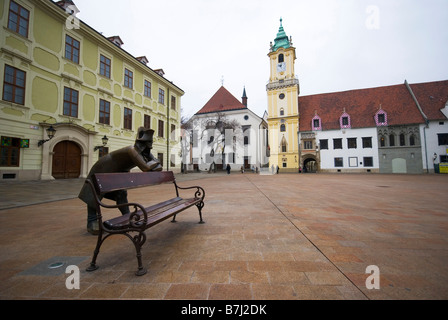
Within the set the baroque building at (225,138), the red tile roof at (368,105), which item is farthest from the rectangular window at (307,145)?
the baroque building at (225,138)

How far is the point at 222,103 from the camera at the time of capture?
4638 centimetres

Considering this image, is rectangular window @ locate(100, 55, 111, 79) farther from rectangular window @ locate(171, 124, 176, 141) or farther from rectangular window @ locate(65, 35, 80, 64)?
rectangular window @ locate(171, 124, 176, 141)

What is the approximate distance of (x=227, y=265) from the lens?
2188 mm

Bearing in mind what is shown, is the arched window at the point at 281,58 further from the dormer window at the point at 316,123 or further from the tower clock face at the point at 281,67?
the dormer window at the point at 316,123

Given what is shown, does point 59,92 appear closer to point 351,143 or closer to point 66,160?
point 66,160

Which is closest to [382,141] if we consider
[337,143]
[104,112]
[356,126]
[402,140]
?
[402,140]

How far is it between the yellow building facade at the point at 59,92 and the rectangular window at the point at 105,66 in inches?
3.3

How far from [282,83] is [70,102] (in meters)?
33.5

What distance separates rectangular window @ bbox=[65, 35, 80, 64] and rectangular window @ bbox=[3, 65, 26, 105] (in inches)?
140

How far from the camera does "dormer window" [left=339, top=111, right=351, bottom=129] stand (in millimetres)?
33044

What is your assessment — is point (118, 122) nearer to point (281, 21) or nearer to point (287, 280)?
point (287, 280)

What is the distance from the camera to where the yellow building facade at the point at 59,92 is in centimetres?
1111

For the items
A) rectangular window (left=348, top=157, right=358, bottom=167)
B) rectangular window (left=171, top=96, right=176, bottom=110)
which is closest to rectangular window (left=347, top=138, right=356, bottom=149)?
rectangular window (left=348, top=157, right=358, bottom=167)
